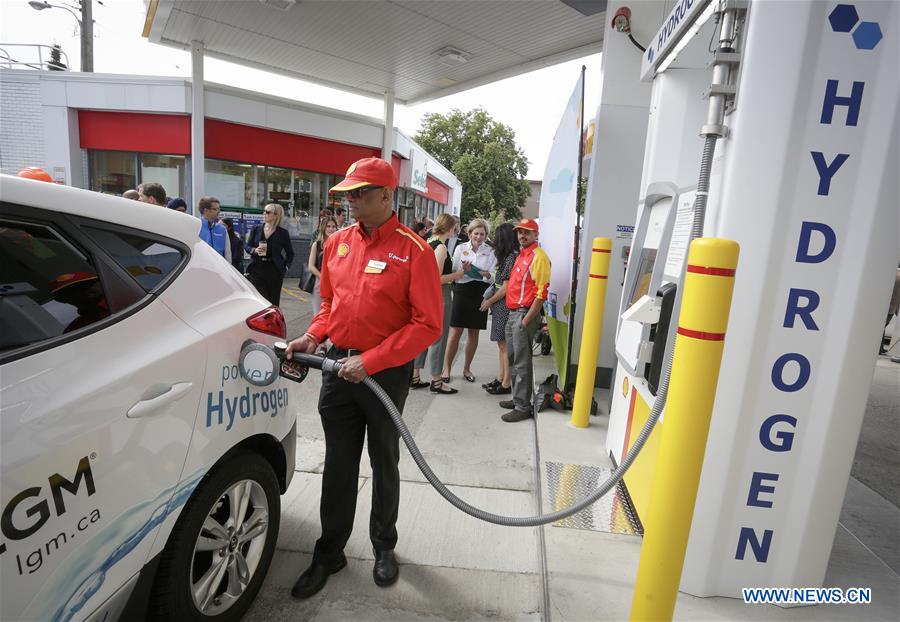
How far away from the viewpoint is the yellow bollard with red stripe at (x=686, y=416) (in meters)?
1.69

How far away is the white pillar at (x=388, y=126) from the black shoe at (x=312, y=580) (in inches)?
573

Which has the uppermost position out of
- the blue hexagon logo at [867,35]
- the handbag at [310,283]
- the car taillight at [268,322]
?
the blue hexagon logo at [867,35]

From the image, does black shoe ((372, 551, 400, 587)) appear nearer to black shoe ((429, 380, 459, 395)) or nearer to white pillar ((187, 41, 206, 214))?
black shoe ((429, 380, 459, 395))

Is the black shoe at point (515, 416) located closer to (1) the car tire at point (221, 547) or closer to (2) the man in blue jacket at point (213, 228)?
(1) the car tire at point (221, 547)

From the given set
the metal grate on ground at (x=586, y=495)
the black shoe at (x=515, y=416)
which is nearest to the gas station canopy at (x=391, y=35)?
the black shoe at (x=515, y=416)

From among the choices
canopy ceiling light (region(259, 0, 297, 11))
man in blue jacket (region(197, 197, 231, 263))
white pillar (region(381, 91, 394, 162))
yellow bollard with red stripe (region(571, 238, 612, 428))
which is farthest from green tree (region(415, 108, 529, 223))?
yellow bollard with red stripe (region(571, 238, 612, 428))

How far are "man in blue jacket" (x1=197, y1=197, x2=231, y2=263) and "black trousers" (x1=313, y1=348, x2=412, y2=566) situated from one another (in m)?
5.19

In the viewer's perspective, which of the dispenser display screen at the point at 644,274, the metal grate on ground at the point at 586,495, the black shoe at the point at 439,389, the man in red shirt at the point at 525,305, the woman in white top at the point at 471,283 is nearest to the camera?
the metal grate on ground at the point at 586,495

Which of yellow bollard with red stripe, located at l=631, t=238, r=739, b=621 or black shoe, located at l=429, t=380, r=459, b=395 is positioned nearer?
yellow bollard with red stripe, located at l=631, t=238, r=739, b=621

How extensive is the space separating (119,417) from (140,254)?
0.58 m

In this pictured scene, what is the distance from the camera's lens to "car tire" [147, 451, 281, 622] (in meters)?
1.78

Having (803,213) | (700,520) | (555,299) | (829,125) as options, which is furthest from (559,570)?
(555,299)

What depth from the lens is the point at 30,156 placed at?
13.7 m

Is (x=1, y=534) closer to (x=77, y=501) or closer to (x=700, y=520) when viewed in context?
(x=77, y=501)
